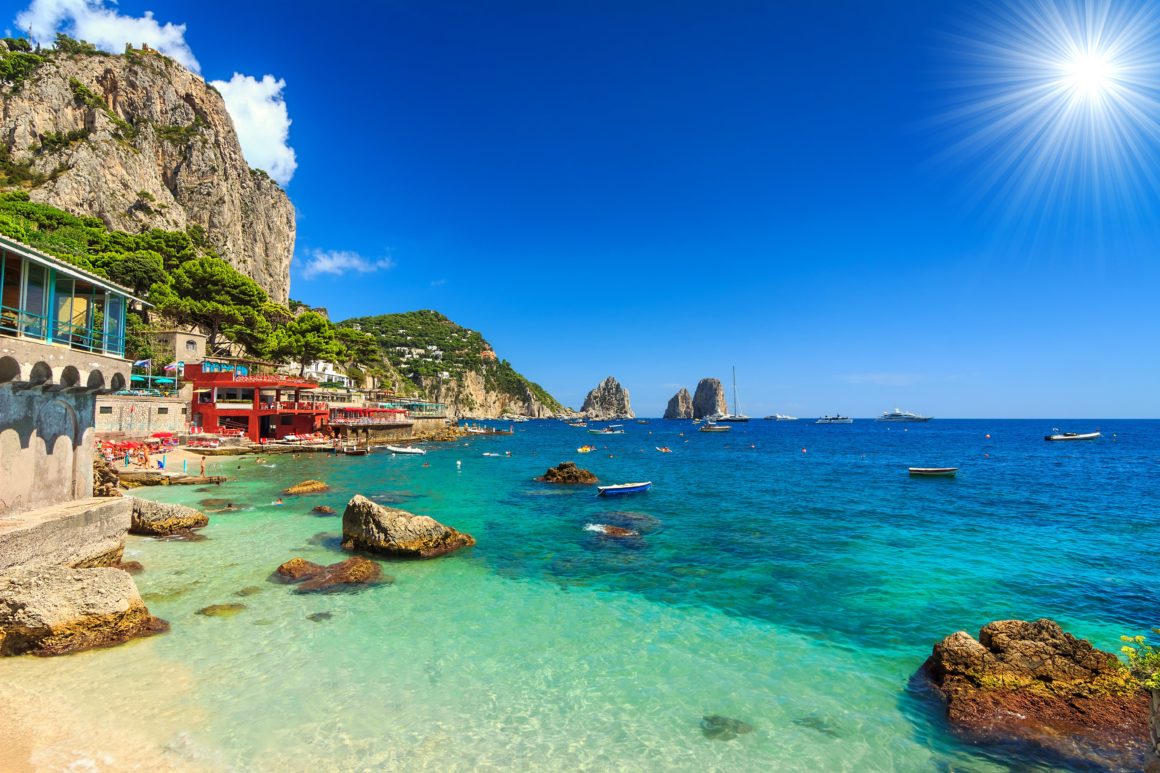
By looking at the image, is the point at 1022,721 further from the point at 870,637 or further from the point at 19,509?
the point at 19,509

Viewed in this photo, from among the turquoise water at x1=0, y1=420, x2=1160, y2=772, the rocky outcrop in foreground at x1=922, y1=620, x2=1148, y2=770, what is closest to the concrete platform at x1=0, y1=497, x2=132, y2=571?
the turquoise water at x1=0, y1=420, x2=1160, y2=772

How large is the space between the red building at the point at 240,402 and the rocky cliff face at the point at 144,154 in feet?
112

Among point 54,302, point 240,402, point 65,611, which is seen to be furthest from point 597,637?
point 240,402

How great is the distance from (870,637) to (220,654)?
43.9ft

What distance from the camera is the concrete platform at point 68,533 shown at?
10672 millimetres

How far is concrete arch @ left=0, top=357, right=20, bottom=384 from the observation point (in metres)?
10.6

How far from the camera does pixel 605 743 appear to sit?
752 centimetres

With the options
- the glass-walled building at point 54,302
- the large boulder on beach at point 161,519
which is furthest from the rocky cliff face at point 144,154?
the glass-walled building at point 54,302

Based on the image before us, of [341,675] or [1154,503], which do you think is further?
[1154,503]

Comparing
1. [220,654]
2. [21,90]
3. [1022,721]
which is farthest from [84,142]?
[1022,721]

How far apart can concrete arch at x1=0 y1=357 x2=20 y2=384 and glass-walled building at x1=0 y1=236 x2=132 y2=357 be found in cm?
72

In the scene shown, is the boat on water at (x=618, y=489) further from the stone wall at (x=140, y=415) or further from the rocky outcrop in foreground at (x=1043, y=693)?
the stone wall at (x=140, y=415)

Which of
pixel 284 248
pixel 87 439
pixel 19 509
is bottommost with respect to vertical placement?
pixel 19 509

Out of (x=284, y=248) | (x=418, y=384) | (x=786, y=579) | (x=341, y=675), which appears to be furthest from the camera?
(x=418, y=384)
